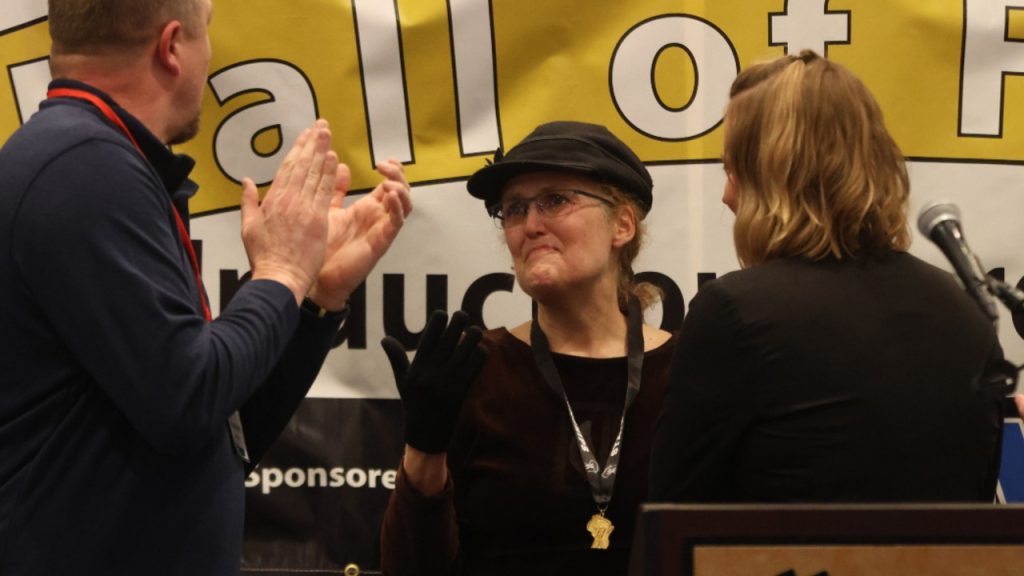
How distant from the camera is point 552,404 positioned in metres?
2.16

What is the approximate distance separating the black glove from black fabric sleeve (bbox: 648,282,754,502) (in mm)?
567

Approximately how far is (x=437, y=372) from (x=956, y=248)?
92 centimetres

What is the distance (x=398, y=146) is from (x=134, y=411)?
1412mm

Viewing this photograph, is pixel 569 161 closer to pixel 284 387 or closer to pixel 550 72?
pixel 550 72

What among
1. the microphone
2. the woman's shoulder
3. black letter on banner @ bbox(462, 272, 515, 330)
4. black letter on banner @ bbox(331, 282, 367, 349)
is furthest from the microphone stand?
black letter on banner @ bbox(331, 282, 367, 349)

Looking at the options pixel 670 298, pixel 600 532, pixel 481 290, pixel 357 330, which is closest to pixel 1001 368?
pixel 600 532

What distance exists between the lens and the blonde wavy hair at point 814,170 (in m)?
1.43

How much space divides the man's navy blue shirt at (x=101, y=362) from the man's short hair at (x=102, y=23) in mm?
92

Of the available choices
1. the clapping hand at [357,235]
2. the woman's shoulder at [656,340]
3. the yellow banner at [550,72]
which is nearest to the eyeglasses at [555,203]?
the woman's shoulder at [656,340]

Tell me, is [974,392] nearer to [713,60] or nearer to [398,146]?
[713,60]

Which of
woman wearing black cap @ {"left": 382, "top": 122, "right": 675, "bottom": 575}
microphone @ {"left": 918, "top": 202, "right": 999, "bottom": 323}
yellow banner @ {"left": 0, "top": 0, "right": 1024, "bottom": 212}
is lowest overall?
woman wearing black cap @ {"left": 382, "top": 122, "right": 675, "bottom": 575}

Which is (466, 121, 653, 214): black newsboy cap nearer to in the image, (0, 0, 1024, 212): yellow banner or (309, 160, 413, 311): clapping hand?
(0, 0, 1024, 212): yellow banner

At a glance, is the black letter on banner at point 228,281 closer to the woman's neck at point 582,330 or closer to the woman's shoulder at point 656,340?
the woman's neck at point 582,330

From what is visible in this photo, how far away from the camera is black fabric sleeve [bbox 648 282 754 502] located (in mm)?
1356
